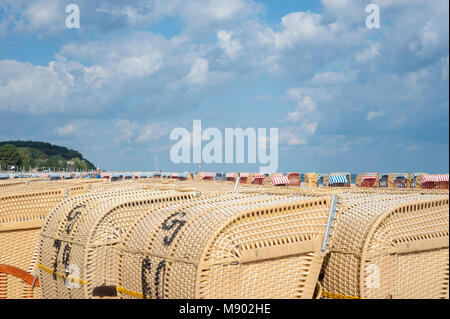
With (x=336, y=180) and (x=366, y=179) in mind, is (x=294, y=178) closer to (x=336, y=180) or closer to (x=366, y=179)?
(x=336, y=180)

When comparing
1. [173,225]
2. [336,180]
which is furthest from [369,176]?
[173,225]

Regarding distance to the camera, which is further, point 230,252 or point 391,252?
point 391,252

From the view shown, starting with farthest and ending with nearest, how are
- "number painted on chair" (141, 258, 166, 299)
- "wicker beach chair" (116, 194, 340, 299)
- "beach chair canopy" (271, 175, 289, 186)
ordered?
"beach chair canopy" (271, 175, 289, 186) → "number painted on chair" (141, 258, 166, 299) → "wicker beach chair" (116, 194, 340, 299)

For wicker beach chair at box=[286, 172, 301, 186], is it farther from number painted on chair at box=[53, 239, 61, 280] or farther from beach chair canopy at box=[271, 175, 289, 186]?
number painted on chair at box=[53, 239, 61, 280]

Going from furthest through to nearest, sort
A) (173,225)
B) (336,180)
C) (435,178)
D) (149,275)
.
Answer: (336,180) < (435,178) < (173,225) < (149,275)

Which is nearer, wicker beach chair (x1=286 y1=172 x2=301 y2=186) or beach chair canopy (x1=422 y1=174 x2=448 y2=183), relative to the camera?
beach chair canopy (x1=422 y1=174 x2=448 y2=183)

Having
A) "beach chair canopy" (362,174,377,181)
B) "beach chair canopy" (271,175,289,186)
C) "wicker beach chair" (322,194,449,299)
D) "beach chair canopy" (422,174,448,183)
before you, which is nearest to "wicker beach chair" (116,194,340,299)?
"wicker beach chair" (322,194,449,299)

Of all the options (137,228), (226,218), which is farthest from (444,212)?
(137,228)

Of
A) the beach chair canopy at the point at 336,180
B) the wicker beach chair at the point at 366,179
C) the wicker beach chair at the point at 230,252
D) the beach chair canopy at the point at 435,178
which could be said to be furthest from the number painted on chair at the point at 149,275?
the wicker beach chair at the point at 366,179

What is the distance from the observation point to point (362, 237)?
4168mm

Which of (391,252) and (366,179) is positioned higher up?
(366,179)

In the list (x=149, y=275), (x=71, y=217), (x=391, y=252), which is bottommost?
(x=149, y=275)

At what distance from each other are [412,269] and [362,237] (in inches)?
24.8
